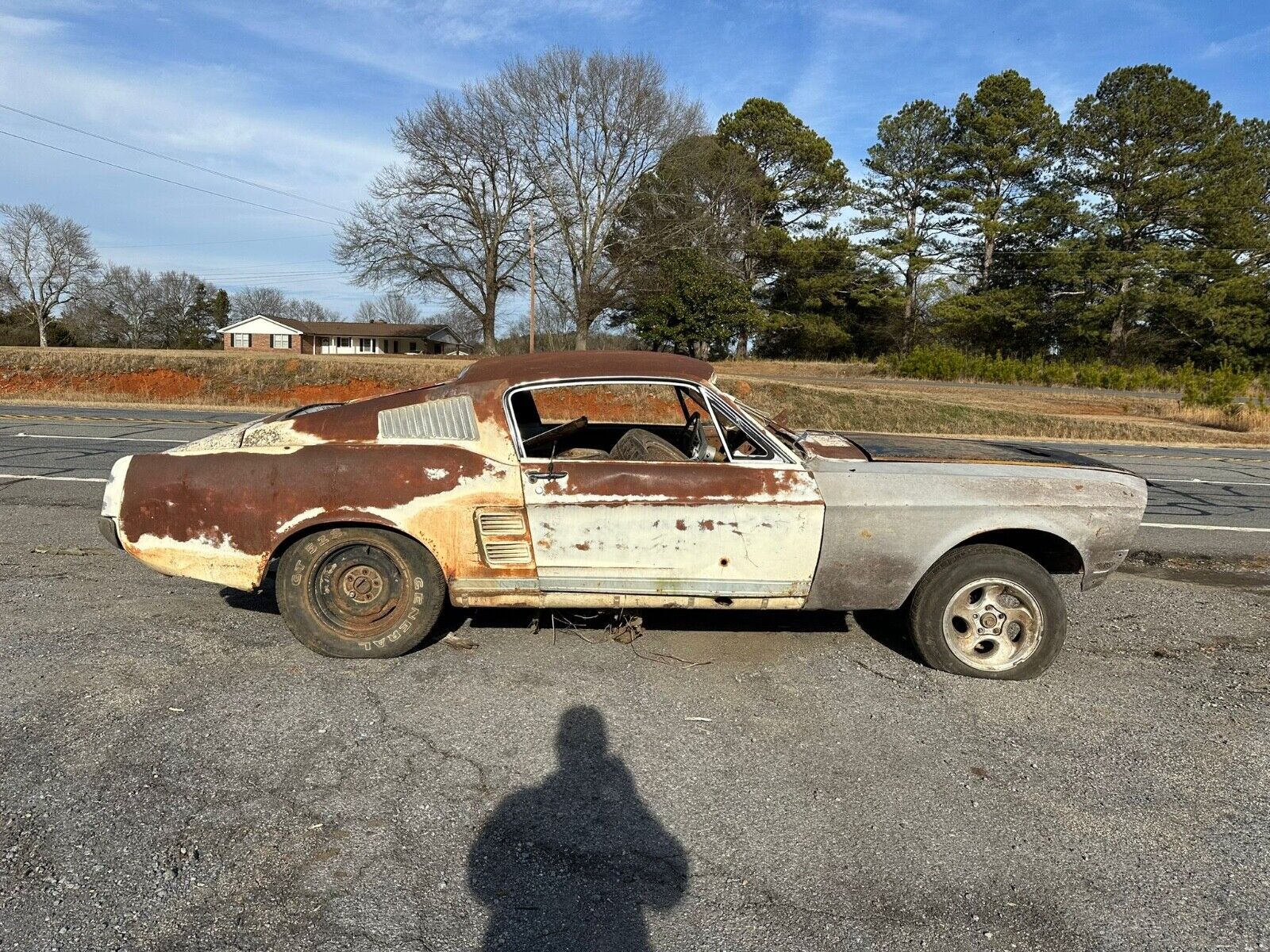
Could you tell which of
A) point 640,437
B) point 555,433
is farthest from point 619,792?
point 555,433

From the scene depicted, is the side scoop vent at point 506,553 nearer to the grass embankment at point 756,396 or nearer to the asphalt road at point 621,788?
the asphalt road at point 621,788

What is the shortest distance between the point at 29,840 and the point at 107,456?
9.45 meters

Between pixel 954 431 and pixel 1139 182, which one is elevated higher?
pixel 1139 182

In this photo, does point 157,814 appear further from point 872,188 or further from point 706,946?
point 872,188

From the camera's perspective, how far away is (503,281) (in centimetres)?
4128

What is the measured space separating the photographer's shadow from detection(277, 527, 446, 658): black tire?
4.22 ft

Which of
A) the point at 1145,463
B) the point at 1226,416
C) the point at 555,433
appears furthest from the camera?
the point at 1226,416

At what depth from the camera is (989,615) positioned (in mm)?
4062

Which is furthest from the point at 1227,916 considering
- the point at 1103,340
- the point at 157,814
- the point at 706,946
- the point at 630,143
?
the point at 1103,340

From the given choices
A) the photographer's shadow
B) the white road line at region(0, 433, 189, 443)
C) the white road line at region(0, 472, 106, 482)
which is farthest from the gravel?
the white road line at region(0, 433, 189, 443)

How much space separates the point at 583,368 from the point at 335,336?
7773 centimetres

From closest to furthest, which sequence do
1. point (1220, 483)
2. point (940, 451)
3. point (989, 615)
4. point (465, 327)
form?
point (989, 615) → point (940, 451) → point (1220, 483) → point (465, 327)

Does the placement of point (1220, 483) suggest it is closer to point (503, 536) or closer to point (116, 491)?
point (503, 536)

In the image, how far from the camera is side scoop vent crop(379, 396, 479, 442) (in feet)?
13.6
